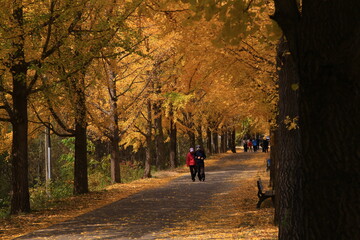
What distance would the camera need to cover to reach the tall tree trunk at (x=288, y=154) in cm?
910

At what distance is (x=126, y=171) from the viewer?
129ft

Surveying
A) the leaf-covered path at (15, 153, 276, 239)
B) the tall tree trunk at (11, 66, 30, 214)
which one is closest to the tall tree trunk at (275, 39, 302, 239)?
the leaf-covered path at (15, 153, 276, 239)

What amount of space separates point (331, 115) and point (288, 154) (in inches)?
223

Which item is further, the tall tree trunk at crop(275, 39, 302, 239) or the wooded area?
the tall tree trunk at crop(275, 39, 302, 239)

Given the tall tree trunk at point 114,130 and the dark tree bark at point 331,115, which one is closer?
the dark tree bark at point 331,115

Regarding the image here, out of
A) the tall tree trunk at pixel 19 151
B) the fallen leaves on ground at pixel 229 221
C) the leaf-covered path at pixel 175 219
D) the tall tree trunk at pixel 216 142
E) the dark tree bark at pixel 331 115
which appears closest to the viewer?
the dark tree bark at pixel 331 115

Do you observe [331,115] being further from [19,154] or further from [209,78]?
[209,78]

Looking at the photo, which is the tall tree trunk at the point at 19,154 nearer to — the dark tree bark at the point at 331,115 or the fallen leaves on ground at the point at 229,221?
the fallen leaves on ground at the point at 229,221

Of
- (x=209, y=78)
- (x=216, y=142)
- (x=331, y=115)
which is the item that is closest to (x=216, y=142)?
(x=216, y=142)

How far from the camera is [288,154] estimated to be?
375 inches

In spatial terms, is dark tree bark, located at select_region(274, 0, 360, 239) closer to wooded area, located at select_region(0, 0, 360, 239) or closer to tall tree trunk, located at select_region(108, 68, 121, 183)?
wooded area, located at select_region(0, 0, 360, 239)

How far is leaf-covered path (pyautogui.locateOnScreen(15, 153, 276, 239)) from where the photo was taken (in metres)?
11.4

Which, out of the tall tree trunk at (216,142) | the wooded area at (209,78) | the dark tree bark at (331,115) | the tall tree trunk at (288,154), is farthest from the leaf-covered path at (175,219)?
the tall tree trunk at (216,142)

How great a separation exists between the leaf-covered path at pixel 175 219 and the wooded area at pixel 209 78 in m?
1.27
